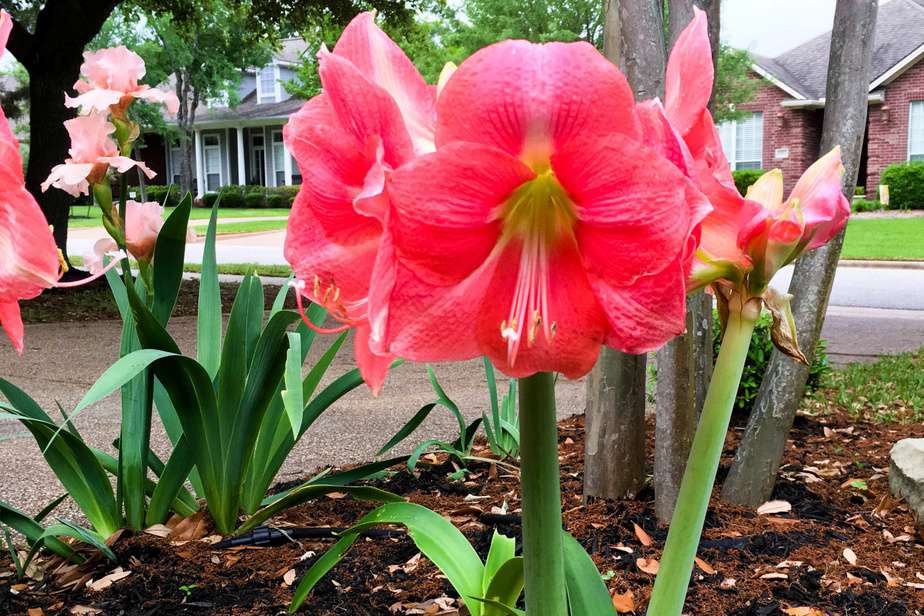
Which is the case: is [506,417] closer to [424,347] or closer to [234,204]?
[424,347]

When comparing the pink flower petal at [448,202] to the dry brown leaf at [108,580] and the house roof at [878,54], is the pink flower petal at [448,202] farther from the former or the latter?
the house roof at [878,54]

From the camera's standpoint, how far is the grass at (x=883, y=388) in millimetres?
4840

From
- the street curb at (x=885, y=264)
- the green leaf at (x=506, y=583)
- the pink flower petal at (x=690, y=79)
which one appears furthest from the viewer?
the street curb at (x=885, y=264)

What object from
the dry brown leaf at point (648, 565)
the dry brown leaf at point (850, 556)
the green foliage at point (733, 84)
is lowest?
the dry brown leaf at point (850, 556)

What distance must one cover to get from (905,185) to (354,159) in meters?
29.0

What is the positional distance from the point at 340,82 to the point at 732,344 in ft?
1.40

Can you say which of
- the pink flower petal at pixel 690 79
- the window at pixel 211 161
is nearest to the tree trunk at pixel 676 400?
the pink flower petal at pixel 690 79

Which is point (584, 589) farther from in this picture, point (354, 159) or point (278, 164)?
point (278, 164)

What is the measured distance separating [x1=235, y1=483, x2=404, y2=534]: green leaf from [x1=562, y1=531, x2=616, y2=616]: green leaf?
892 millimetres

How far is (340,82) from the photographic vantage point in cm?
63

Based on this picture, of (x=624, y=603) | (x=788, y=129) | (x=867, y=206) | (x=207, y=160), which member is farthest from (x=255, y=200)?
(x=624, y=603)

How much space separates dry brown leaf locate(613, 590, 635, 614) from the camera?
6.79ft

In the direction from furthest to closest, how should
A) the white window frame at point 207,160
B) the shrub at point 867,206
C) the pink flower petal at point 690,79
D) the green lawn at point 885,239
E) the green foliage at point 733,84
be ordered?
the white window frame at point 207,160 → the green foliage at point 733,84 → the shrub at point 867,206 → the green lawn at point 885,239 → the pink flower petal at point 690,79

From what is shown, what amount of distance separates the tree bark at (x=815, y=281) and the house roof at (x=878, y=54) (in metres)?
29.3
